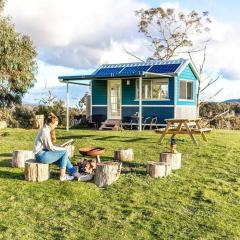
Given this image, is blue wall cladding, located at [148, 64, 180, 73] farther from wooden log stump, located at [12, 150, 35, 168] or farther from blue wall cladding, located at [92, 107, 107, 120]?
wooden log stump, located at [12, 150, 35, 168]

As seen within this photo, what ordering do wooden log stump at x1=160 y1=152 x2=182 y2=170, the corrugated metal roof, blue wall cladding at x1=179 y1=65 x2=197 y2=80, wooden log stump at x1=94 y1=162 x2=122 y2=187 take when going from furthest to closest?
1. blue wall cladding at x1=179 y1=65 x2=197 y2=80
2. the corrugated metal roof
3. wooden log stump at x1=160 y1=152 x2=182 y2=170
4. wooden log stump at x1=94 y1=162 x2=122 y2=187

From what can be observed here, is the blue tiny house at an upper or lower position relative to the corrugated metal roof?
lower

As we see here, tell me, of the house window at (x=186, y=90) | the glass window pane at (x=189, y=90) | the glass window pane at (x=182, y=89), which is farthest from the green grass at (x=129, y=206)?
the glass window pane at (x=189, y=90)

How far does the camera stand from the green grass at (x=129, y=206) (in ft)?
24.9

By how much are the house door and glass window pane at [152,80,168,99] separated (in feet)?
7.07

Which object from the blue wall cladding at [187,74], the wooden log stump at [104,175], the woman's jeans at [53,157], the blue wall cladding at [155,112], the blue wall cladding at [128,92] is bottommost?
the wooden log stump at [104,175]

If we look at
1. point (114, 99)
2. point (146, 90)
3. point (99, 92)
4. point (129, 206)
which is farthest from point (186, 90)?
point (129, 206)

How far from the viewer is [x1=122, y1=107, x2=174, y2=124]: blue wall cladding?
80.5 feet

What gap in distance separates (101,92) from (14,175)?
651 inches

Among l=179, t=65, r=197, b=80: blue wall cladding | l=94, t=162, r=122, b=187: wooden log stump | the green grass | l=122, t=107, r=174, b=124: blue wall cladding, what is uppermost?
l=179, t=65, r=197, b=80: blue wall cladding

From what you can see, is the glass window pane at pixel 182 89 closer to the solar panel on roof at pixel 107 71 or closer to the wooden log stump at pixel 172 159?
the solar panel on roof at pixel 107 71

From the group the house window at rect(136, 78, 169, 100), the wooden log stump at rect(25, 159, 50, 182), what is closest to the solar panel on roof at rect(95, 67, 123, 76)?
the house window at rect(136, 78, 169, 100)

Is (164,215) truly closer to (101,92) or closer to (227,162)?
(227,162)

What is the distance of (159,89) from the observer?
25.2 metres
